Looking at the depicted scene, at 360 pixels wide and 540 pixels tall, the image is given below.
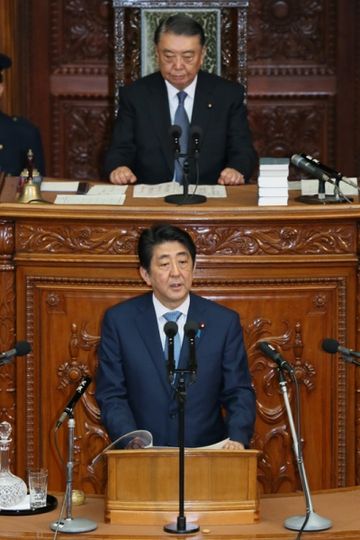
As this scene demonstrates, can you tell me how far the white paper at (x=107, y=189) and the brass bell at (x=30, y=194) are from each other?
233 mm

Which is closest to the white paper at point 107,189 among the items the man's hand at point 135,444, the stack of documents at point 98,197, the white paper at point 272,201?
the stack of documents at point 98,197

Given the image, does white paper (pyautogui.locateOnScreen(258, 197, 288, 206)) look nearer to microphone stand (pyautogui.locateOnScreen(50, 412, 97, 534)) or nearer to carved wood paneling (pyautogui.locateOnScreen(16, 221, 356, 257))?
carved wood paneling (pyautogui.locateOnScreen(16, 221, 356, 257))

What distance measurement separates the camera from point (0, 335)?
6.36 m

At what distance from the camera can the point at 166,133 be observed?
23.8ft

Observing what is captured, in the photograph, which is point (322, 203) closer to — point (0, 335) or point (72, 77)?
point (0, 335)

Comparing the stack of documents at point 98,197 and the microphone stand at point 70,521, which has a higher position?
the stack of documents at point 98,197

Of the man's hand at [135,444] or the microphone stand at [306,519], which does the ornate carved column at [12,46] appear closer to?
the man's hand at [135,444]

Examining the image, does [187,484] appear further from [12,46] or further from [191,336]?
[12,46]

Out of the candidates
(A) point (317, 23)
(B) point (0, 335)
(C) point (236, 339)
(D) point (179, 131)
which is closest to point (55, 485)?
(B) point (0, 335)

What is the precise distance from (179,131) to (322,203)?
0.64 metres

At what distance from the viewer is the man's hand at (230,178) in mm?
6910

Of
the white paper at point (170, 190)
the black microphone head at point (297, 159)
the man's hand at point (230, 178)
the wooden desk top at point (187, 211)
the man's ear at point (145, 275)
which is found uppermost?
the black microphone head at point (297, 159)

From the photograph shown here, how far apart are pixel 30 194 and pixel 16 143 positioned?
1.65 meters

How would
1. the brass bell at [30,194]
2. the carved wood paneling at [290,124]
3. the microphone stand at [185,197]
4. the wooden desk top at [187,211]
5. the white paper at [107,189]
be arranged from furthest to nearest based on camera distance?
the carved wood paneling at [290,124] < the white paper at [107,189] < the brass bell at [30,194] < the microphone stand at [185,197] < the wooden desk top at [187,211]
